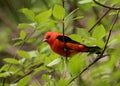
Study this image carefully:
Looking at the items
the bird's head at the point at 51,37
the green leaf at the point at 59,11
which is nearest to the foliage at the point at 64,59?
the green leaf at the point at 59,11

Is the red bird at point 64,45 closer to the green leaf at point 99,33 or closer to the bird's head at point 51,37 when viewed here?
the bird's head at point 51,37

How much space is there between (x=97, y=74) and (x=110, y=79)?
0.17 meters

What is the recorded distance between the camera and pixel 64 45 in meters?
1.98

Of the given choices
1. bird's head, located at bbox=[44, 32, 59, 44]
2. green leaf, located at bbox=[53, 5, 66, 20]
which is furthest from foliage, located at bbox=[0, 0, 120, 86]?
bird's head, located at bbox=[44, 32, 59, 44]

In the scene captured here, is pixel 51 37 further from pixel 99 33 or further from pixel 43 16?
pixel 99 33

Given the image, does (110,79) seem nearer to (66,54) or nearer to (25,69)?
(66,54)

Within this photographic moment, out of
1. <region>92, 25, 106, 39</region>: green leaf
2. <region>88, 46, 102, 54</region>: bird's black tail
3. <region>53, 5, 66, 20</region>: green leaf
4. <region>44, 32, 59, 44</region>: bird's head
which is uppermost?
<region>53, 5, 66, 20</region>: green leaf

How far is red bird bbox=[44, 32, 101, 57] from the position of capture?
1.89 metres

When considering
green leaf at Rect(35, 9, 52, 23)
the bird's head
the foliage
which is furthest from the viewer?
the bird's head

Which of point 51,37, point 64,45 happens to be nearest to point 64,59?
point 64,45

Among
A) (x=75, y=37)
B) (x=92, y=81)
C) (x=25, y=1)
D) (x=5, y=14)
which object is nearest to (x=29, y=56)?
(x=92, y=81)

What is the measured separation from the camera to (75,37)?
4.94ft

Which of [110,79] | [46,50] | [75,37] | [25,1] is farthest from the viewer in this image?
[25,1]

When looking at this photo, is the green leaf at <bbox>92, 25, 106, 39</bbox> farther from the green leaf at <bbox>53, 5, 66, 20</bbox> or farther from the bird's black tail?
the green leaf at <bbox>53, 5, 66, 20</bbox>
